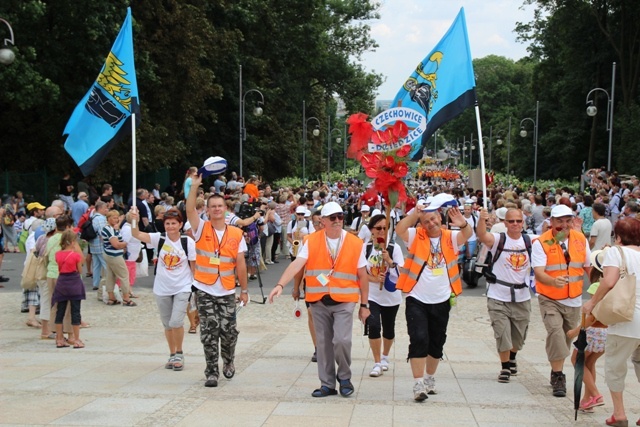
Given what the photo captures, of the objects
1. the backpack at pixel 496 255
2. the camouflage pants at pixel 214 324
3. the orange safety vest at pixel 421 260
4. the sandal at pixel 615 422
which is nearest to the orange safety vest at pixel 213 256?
the camouflage pants at pixel 214 324

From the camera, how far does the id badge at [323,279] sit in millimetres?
7785

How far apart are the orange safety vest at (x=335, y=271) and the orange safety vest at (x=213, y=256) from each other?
936 millimetres

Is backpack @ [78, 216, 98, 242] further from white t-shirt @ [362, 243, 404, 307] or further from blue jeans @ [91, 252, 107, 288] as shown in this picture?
white t-shirt @ [362, 243, 404, 307]

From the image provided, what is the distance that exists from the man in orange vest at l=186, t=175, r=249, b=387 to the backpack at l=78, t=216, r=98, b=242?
24.0 ft

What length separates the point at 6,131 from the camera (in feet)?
102

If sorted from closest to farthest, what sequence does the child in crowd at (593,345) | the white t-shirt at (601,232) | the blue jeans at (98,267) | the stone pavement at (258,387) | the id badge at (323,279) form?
the stone pavement at (258,387) → the child in crowd at (593,345) → the id badge at (323,279) → the white t-shirt at (601,232) → the blue jeans at (98,267)

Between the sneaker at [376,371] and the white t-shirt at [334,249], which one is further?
the sneaker at [376,371]

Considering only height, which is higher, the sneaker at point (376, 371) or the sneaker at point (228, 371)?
the sneaker at point (228, 371)

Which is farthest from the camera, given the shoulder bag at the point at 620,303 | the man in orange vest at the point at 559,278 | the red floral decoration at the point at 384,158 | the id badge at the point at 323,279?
the red floral decoration at the point at 384,158

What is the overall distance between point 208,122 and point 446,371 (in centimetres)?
3572

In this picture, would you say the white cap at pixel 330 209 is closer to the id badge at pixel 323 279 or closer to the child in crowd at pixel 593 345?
the id badge at pixel 323 279

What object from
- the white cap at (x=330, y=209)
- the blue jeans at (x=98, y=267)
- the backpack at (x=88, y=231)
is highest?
the white cap at (x=330, y=209)

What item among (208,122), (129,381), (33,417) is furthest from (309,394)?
(208,122)

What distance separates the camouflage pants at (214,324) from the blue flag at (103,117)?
298 centimetres
